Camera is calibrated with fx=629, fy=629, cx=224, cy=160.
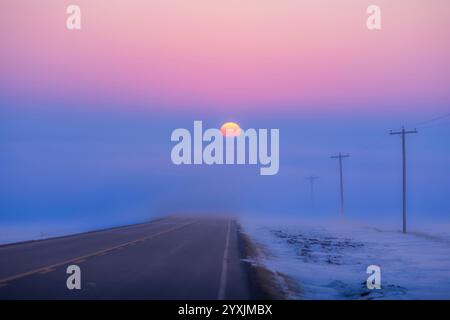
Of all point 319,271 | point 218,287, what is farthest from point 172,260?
point 218,287

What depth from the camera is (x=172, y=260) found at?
1966 centimetres

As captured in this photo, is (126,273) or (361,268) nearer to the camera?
(126,273)

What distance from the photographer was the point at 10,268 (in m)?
16.8

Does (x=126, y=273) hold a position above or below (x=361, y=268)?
above

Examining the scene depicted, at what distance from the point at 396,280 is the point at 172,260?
22.3ft

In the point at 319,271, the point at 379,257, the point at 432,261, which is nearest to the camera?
the point at 319,271

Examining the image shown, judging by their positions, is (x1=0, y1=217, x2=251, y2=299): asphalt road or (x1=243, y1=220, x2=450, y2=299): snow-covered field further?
(x1=243, y1=220, x2=450, y2=299): snow-covered field

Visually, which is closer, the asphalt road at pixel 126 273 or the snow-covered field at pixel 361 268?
the asphalt road at pixel 126 273

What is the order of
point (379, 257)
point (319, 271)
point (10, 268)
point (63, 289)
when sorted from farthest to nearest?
point (379, 257), point (319, 271), point (10, 268), point (63, 289)
